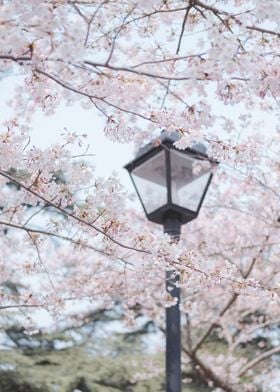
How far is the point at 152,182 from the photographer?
3.27 m

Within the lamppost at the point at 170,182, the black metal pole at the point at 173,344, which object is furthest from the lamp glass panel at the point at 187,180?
the black metal pole at the point at 173,344

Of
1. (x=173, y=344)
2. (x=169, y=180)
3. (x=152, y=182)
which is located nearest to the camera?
(x=173, y=344)

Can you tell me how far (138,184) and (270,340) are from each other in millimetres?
6318

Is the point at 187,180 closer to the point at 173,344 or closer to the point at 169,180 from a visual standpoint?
the point at 169,180

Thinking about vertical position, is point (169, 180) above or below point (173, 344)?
above

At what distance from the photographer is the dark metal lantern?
3166mm

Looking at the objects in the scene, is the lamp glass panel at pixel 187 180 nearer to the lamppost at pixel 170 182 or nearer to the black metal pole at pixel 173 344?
the lamppost at pixel 170 182

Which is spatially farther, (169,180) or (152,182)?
(152,182)

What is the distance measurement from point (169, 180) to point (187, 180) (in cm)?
14

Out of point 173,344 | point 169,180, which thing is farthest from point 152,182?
point 173,344

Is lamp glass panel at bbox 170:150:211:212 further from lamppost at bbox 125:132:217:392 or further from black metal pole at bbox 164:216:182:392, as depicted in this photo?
black metal pole at bbox 164:216:182:392

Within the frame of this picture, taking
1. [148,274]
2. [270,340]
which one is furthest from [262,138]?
[270,340]

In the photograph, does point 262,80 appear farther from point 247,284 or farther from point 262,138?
point 262,138

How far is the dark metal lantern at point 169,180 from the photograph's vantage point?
3166mm
